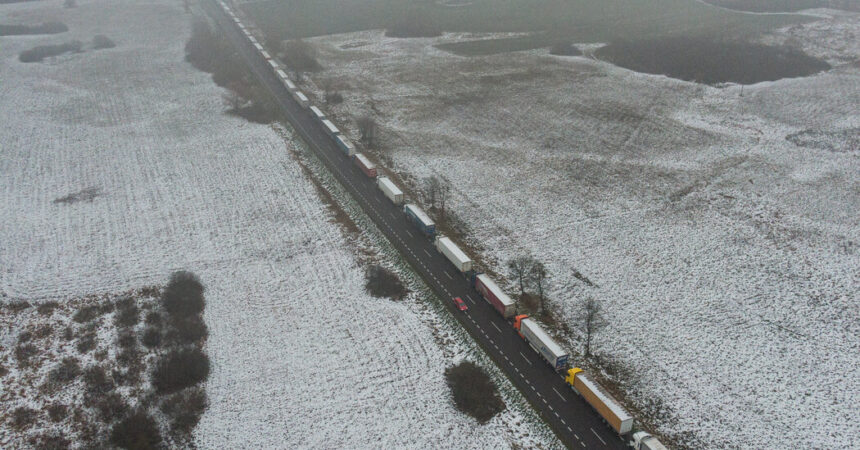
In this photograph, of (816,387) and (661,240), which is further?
(661,240)

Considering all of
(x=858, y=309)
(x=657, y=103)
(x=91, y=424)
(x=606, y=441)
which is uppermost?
(x=657, y=103)

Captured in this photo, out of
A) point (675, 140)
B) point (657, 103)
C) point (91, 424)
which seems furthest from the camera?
point (657, 103)

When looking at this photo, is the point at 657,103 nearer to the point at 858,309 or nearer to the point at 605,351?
the point at 858,309

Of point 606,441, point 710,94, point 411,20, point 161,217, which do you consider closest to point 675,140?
point 710,94

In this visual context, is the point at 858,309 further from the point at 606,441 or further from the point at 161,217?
the point at 161,217

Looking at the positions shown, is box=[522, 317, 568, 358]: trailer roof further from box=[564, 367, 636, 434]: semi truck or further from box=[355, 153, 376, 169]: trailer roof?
box=[355, 153, 376, 169]: trailer roof

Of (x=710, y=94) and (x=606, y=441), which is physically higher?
(x=710, y=94)

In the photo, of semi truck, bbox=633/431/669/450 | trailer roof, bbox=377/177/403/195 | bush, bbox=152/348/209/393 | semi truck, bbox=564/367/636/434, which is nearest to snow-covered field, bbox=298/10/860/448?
semi truck, bbox=633/431/669/450

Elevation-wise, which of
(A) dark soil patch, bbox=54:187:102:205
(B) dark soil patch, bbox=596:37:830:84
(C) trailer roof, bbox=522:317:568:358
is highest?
(B) dark soil patch, bbox=596:37:830:84

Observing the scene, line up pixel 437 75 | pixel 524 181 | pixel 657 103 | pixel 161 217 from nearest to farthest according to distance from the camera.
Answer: pixel 161 217 → pixel 524 181 → pixel 657 103 → pixel 437 75
